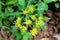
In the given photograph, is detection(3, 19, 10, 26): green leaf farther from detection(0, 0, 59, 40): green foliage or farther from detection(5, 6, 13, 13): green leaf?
detection(5, 6, 13, 13): green leaf

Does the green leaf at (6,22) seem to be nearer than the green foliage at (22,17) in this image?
No

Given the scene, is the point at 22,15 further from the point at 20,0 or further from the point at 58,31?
the point at 58,31

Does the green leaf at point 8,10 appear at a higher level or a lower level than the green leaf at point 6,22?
higher

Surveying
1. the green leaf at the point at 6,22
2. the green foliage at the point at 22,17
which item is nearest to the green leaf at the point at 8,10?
the green foliage at the point at 22,17

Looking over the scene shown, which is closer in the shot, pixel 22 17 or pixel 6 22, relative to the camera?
pixel 22 17

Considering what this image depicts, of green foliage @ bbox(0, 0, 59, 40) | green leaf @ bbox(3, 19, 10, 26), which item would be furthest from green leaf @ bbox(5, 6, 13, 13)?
green leaf @ bbox(3, 19, 10, 26)

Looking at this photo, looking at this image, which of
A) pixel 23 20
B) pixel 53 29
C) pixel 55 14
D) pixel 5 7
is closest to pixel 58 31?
pixel 53 29

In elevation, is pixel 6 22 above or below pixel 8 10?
below

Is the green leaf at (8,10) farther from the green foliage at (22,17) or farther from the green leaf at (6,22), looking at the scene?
the green leaf at (6,22)
